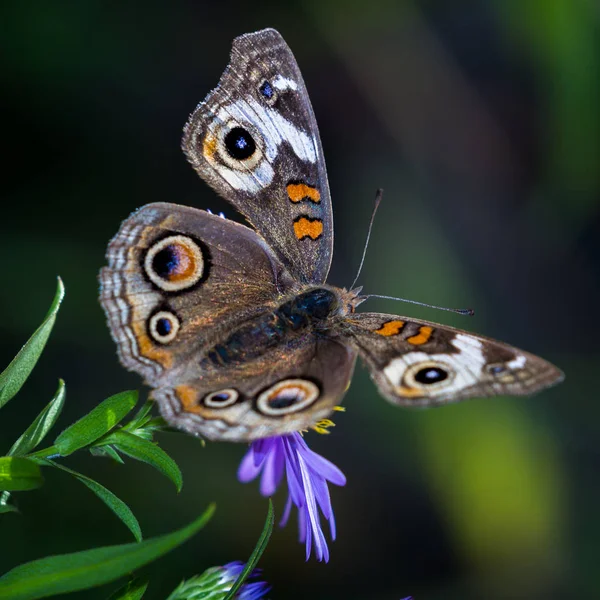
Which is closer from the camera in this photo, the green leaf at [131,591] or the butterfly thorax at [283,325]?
the green leaf at [131,591]

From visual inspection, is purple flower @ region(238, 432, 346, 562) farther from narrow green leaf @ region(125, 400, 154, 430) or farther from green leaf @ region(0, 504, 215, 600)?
green leaf @ region(0, 504, 215, 600)

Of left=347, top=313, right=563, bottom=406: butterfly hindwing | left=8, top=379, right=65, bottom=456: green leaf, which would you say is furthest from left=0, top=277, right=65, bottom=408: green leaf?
left=347, top=313, right=563, bottom=406: butterfly hindwing

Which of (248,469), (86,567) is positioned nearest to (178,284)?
(248,469)

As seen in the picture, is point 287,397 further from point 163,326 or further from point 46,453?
point 46,453

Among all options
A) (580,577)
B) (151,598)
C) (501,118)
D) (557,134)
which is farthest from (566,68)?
(151,598)

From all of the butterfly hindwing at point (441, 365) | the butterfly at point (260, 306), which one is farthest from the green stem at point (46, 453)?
the butterfly hindwing at point (441, 365)

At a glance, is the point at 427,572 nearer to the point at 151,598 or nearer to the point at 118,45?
the point at 151,598

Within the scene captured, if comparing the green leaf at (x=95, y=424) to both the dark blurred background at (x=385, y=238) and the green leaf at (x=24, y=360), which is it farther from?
the dark blurred background at (x=385, y=238)
